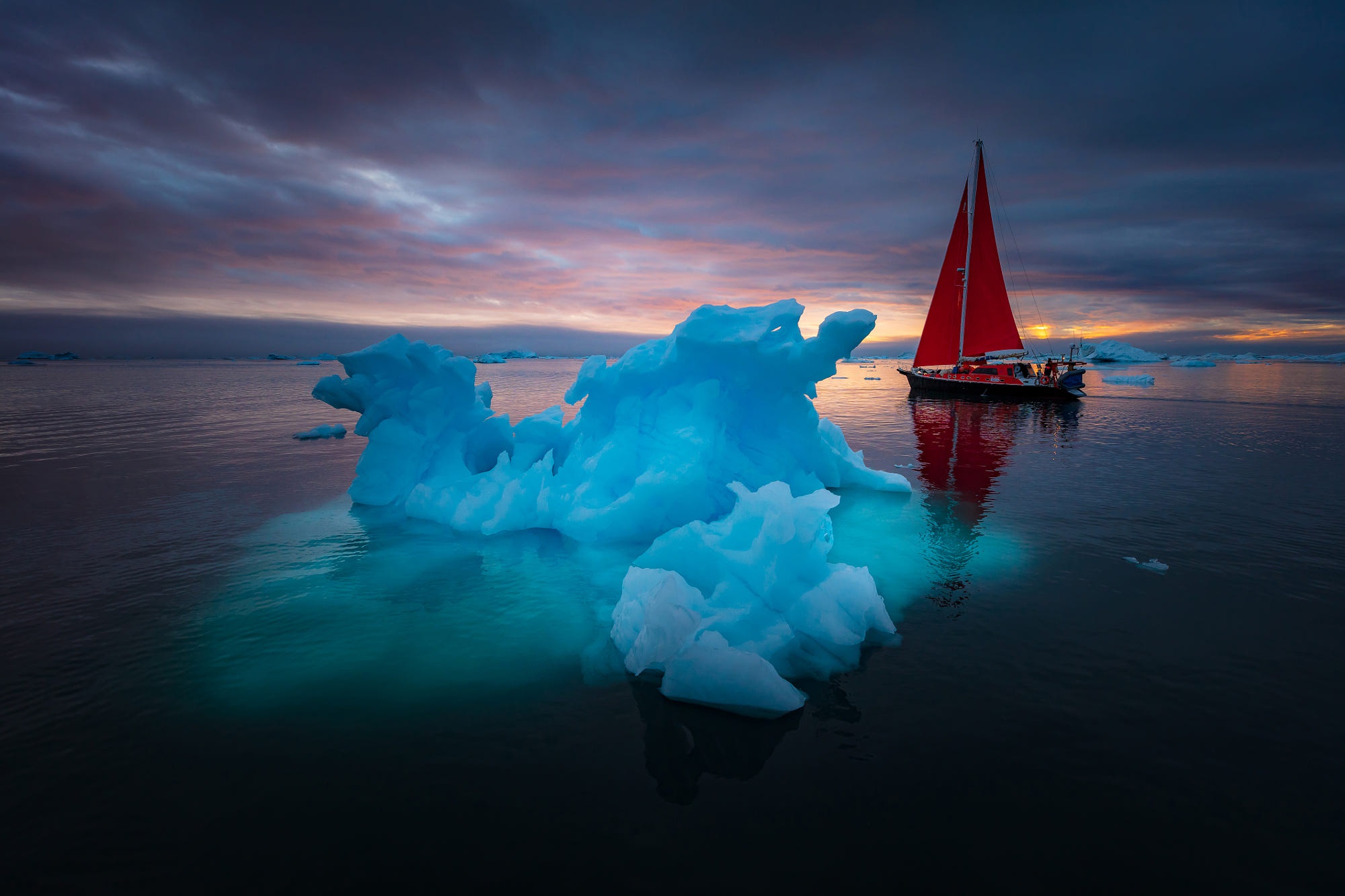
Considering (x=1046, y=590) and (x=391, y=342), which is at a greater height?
(x=391, y=342)

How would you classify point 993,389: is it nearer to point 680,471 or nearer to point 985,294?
point 985,294

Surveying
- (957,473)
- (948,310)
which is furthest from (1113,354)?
(957,473)

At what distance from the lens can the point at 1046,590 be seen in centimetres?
834

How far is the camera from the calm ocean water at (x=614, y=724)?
153 inches

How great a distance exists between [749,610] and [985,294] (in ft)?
156

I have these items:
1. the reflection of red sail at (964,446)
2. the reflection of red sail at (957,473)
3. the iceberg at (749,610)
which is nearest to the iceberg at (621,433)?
the reflection of red sail at (957,473)

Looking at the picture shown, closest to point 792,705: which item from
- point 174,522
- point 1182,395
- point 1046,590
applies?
point 1046,590

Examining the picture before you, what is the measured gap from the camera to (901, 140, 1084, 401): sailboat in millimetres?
42719

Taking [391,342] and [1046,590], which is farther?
[391,342]

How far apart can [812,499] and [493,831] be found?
5.25 metres

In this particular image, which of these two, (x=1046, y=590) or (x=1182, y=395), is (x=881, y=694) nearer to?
(x=1046, y=590)

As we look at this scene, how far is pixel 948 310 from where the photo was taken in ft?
157

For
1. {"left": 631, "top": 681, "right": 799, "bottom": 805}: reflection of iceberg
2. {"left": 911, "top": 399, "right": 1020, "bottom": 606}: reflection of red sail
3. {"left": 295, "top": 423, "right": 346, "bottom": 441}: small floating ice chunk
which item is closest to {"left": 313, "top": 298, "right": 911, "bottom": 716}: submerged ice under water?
{"left": 631, "top": 681, "right": 799, "bottom": 805}: reflection of iceberg

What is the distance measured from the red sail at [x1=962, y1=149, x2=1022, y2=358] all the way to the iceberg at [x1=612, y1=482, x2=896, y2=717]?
4568cm
